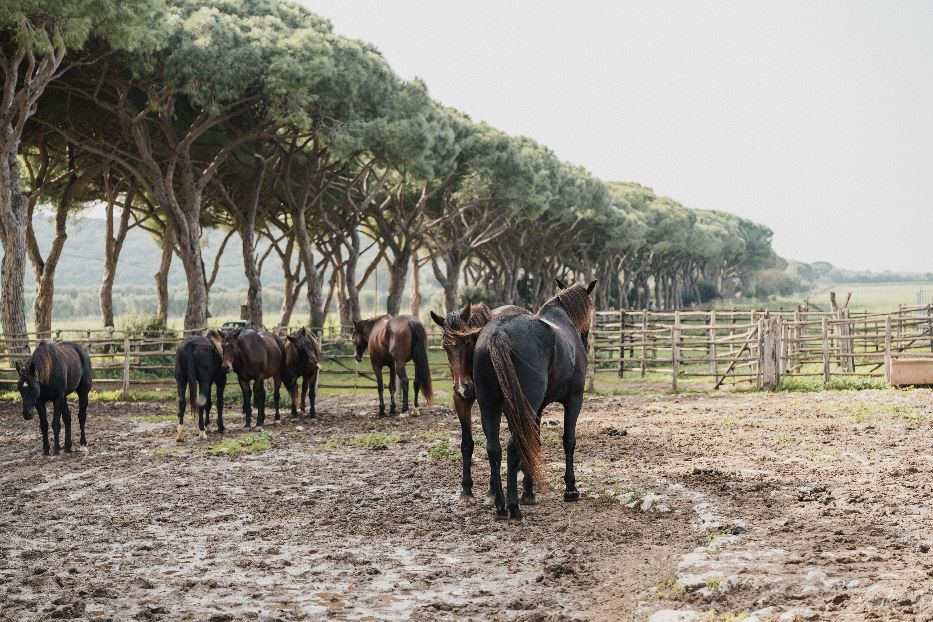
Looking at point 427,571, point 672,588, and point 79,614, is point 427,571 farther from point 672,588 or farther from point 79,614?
point 79,614

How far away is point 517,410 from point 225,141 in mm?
24091

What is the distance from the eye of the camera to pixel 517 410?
8.15m

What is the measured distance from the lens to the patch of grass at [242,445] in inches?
529

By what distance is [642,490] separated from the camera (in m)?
9.42

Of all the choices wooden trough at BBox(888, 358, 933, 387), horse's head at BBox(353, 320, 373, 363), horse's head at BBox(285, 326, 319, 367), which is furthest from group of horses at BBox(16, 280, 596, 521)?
wooden trough at BBox(888, 358, 933, 387)

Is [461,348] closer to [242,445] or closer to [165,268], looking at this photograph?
[242,445]

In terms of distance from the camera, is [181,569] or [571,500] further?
[571,500]

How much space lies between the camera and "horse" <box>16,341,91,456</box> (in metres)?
13.2

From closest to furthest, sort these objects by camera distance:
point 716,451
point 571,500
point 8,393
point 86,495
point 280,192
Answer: point 571,500
point 86,495
point 716,451
point 8,393
point 280,192

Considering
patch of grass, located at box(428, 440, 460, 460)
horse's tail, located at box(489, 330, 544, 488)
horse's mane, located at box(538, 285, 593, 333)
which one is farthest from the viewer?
patch of grass, located at box(428, 440, 460, 460)

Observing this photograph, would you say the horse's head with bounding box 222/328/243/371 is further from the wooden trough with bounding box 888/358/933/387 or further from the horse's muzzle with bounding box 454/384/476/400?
the wooden trough with bounding box 888/358/933/387

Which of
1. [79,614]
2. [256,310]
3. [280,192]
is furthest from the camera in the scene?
[280,192]

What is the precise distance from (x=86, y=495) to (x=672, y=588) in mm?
7003

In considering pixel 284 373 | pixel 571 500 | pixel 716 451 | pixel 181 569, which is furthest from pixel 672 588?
pixel 284 373
